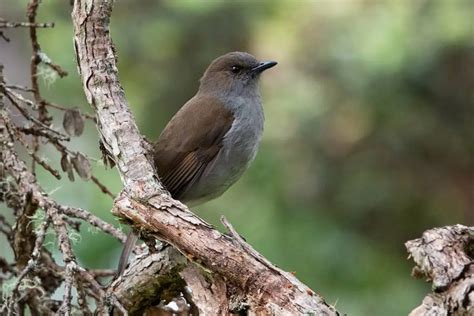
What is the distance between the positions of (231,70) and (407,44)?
1699mm

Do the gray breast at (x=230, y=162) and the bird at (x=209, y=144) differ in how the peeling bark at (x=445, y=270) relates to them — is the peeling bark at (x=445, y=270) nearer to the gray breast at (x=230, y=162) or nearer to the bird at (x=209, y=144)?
the bird at (x=209, y=144)

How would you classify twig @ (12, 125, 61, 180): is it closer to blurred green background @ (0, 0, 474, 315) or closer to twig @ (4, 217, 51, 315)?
twig @ (4, 217, 51, 315)

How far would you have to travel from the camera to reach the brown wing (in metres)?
4.76

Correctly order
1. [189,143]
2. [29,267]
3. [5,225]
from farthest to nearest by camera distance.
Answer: [189,143] < [5,225] < [29,267]

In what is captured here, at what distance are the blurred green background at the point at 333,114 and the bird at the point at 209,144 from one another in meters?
1.60

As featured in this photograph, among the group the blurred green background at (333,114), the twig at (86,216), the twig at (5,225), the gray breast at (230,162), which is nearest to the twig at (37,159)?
the twig at (86,216)

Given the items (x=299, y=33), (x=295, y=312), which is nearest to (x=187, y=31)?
(x=299, y=33)

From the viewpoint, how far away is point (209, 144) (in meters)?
5.05

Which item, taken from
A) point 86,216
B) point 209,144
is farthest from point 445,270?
point 209,144

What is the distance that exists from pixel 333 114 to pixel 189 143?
2.59 metres

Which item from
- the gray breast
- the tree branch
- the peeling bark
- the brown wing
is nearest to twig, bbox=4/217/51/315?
the tree branch

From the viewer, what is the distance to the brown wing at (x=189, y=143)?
476 centimetres

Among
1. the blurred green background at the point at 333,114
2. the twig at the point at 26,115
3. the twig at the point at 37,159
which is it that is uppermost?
the blurred green background at the point at 333,114

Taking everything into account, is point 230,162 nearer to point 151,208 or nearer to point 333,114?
point 151,208
